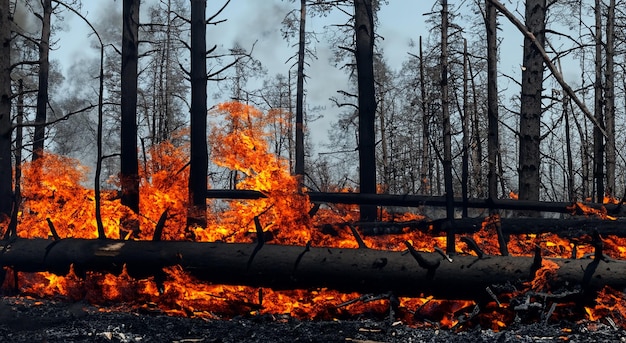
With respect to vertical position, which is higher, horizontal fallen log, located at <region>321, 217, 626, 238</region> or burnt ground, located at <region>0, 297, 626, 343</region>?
horizontal fallen log, located at <region>321, 217, 626, 238</region>

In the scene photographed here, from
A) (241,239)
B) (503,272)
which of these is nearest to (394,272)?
(503,272)

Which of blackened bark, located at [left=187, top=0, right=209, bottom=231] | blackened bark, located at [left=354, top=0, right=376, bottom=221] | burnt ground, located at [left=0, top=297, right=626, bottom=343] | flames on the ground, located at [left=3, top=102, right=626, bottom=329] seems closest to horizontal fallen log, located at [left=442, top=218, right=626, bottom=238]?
flames on the ground, located at [left=3, top=102, right=626, bottom=329]

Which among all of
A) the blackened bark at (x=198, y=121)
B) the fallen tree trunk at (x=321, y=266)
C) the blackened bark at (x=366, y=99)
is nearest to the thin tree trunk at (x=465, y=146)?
the fallen tree trunk at (x=321, y=266)

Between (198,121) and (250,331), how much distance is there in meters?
5.03

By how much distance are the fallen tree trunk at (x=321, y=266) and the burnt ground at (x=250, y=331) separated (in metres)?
0.42

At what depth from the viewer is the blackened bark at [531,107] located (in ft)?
30.4

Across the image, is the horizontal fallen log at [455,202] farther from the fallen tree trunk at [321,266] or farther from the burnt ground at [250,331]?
the burnt ground at [250,331]

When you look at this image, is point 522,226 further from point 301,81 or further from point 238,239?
point 301,81

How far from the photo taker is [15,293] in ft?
23.0

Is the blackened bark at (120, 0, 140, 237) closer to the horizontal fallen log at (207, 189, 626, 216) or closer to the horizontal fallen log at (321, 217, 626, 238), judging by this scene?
the horizontal fallen log at (207, 189, 626, 216)

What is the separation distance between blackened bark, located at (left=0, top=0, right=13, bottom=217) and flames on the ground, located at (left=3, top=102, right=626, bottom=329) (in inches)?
15.1

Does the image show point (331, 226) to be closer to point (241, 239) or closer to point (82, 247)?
point (241, 239)

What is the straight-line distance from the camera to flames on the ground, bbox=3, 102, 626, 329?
18.0 feet

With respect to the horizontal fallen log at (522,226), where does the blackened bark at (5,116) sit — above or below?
above
